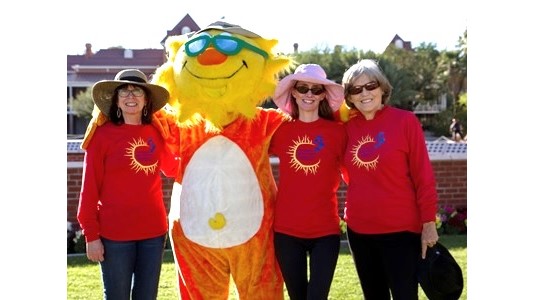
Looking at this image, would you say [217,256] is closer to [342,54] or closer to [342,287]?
[342,287]

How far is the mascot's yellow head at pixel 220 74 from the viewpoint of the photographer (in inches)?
162

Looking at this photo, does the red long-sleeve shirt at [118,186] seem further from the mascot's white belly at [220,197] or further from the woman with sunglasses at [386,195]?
the woman with sunglasses at [386,195]

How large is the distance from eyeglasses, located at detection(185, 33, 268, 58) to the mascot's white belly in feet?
1.83

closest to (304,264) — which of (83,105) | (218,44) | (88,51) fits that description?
(218,44)

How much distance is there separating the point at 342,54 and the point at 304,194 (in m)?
29.1

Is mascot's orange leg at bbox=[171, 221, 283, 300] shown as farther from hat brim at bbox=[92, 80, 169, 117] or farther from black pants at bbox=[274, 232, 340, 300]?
hat brim at bbox=[92, 80, 169, 117]

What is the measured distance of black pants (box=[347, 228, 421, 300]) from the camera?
155 inches

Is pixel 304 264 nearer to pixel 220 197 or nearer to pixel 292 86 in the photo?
pixel 220 197

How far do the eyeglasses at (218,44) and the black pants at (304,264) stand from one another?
3.83 feet

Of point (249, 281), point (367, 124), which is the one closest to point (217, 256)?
point (249, 281)

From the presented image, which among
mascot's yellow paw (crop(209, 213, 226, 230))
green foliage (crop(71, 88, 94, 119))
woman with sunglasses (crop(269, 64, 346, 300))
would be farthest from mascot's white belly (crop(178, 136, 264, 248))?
green foliage (crop(71, 88, 94, 119))

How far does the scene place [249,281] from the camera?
14.0ft
